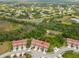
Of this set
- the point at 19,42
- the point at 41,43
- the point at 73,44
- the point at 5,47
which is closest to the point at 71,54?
the point at 73,44

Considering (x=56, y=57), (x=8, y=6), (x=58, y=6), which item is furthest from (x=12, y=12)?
(x=56, y=57)

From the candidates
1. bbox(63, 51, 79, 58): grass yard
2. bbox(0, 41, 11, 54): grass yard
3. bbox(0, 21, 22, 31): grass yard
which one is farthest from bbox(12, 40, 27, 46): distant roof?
bbox(63, 51, 79, 58): grass yard

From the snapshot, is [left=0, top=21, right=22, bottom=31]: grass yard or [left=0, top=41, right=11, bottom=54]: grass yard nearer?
[left=0, top=41, right=11, bottom=54]: grass yard

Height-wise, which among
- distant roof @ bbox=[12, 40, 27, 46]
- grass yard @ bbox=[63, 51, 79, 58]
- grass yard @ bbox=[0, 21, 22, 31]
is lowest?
grass yard @ bbox=[63, 51, 79, 58]

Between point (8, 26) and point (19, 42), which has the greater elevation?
point (8, 26)

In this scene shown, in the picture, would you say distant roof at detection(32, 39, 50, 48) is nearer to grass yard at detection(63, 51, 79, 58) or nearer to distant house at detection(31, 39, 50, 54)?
distant house at detection(31, 39, 50, 54)

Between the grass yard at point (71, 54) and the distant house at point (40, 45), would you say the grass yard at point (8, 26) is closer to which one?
the distant house at point (40, 45)

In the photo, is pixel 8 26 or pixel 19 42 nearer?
pixel 19 42

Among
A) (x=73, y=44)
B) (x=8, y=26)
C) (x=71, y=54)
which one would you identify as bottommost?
(x=71, y=54)

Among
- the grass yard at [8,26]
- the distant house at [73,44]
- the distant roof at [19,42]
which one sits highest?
the grass yard at [8,26]

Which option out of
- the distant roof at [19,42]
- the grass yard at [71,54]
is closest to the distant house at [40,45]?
the distant roof at [19,42]

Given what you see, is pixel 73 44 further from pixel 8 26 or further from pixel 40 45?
pixel 8 26
